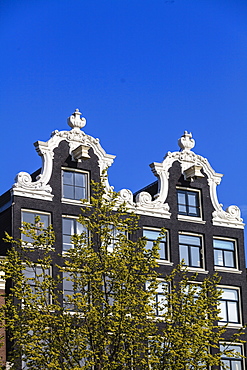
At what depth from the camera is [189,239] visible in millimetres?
49375

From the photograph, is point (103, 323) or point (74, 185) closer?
point (103, 323)

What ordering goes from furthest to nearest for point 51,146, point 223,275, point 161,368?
point 223,275
point 51,146
point 161,368

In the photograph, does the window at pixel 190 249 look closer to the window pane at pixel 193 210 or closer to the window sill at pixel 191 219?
the window sill at pixel 191 219

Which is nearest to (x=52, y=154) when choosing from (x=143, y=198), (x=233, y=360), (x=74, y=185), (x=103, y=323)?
(x=74, y=185)

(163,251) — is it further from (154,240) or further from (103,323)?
(103,323)

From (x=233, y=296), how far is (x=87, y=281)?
52.3 ft

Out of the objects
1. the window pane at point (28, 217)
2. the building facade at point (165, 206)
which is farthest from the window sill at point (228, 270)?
the window pane at point (28, 217)

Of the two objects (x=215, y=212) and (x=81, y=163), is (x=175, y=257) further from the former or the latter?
(x=81, y=163)

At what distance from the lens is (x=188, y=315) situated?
37.0 metres

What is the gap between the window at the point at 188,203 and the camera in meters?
49.8

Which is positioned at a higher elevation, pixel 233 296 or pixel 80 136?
pixel 80 136

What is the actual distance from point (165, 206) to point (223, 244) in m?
4.53

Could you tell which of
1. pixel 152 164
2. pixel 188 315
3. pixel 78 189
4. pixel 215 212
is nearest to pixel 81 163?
pixel 78 189

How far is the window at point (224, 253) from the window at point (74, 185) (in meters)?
8.92
